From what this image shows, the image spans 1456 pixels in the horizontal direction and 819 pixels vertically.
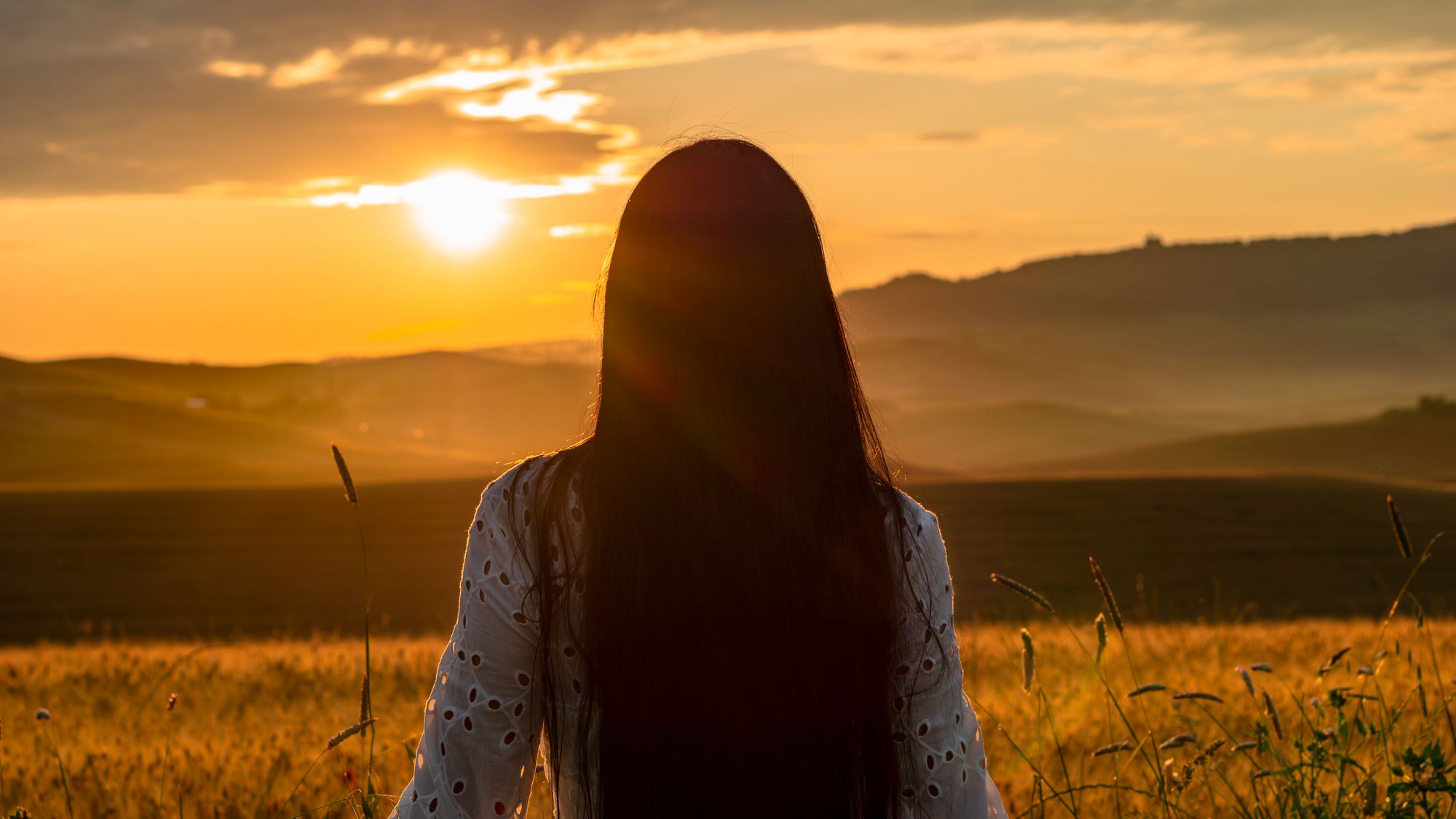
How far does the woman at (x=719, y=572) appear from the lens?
6.84 feet

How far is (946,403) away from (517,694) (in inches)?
5589

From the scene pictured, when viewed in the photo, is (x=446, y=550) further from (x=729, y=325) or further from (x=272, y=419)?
(x=272, y=419)

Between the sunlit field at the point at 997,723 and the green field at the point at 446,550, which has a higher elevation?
the sunlit field at the point at 997,723

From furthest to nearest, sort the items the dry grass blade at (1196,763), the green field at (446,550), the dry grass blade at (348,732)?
the green field at (446,550)
the dry grass blade at (1196,763)
the dry grass blade at (348,732)

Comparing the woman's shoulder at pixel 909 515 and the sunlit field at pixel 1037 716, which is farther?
the sunlit field at pixel 1037 716

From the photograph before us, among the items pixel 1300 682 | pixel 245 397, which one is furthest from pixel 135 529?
pixel 245 397

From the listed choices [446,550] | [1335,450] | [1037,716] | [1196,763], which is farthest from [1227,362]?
[1196,763]

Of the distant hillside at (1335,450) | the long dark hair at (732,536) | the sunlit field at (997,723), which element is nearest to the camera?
the long dark hair at (732,536)

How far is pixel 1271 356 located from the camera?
188m

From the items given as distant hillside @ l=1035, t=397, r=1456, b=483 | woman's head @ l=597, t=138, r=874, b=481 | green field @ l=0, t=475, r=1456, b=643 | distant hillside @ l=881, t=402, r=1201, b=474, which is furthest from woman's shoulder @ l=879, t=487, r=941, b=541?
distant hillside @ l=881, t=402, r=1201, b=474

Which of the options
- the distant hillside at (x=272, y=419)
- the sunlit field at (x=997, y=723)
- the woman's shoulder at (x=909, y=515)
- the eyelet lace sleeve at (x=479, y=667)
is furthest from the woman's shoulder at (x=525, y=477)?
the sunlit field at (x=997, y=723)

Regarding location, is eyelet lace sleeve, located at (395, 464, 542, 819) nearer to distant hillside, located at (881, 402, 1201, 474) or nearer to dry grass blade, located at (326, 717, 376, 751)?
dry grass blade, located at (326, 717, 376, 751)

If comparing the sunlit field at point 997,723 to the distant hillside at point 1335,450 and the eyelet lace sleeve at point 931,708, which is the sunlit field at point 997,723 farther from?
the distant hillside at point 1335,450

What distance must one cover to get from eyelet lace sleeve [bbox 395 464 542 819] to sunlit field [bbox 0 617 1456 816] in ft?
1.71
